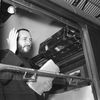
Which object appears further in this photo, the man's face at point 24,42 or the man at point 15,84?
the man's face at point 24,42

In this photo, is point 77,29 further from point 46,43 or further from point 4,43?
point 4,43

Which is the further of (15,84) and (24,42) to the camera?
(24,42)

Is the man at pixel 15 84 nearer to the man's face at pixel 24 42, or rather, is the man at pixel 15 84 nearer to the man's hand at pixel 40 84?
the man's hand at pixel 40 84

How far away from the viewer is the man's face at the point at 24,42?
104 centimetres

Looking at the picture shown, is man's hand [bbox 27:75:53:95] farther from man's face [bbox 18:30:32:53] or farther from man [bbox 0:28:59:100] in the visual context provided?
man's face [bbox 18:30:32:53]

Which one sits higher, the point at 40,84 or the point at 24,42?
the point at 24,42

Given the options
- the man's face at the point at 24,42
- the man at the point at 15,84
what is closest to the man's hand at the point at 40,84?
the man at the point at 15,84

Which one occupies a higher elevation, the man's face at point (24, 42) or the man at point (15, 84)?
the man's face at point (24, 42)

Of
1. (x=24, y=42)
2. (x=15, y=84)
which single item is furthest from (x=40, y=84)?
(x=24, y=42)

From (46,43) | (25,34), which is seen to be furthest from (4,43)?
(46,43)

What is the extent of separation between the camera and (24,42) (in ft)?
3.46

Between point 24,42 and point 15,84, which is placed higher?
point 24,42

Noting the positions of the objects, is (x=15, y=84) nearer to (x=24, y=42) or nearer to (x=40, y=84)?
(x=40, y=84)

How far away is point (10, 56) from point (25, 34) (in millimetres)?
293
